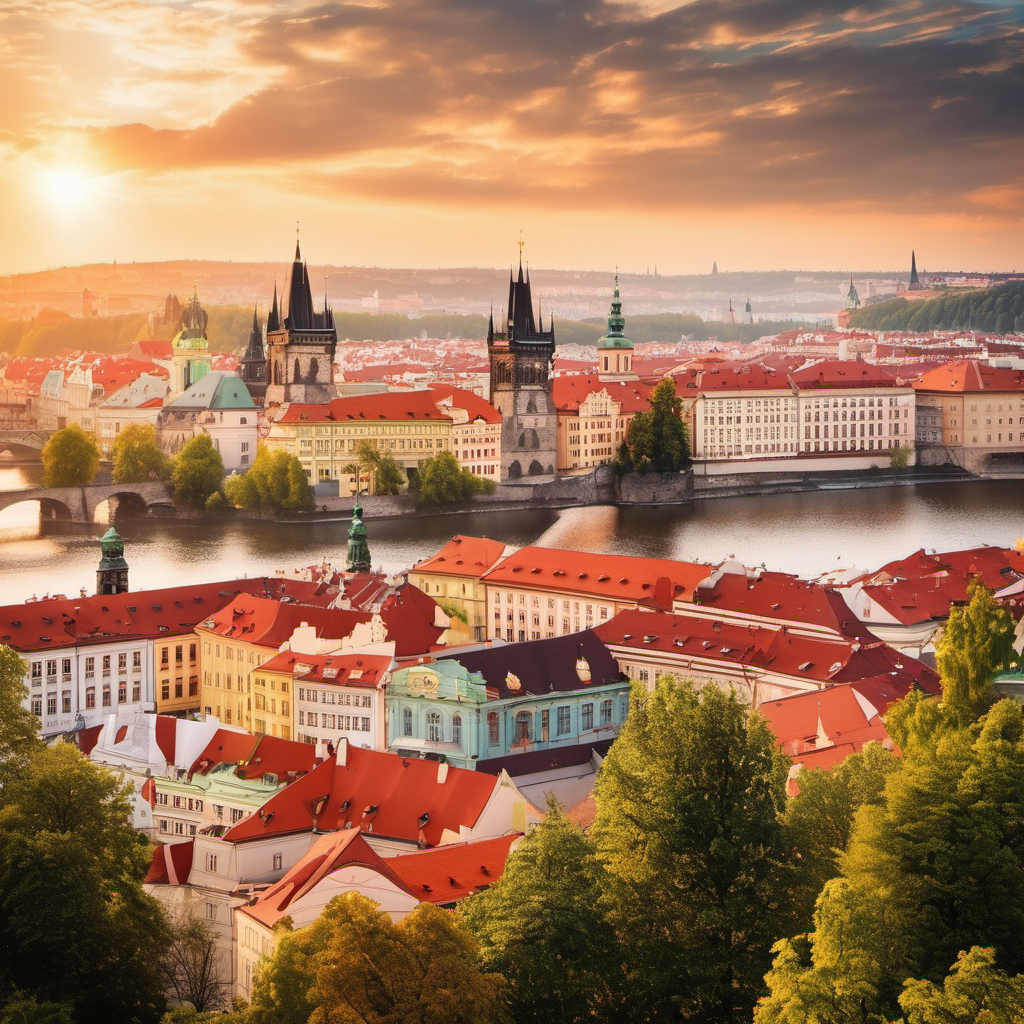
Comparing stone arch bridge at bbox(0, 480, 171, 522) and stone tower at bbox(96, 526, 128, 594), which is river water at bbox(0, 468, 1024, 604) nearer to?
stone arch bridge at bbox(0, 480, 171, 522)

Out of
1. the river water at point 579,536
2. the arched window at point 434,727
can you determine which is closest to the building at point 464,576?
the river water at point 579,536

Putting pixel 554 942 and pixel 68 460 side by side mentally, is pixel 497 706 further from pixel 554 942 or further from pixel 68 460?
pixel 68 460

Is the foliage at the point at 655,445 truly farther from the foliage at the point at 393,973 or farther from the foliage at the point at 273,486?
the foliage at the point at 393,973

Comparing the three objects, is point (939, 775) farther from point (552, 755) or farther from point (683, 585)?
point (683, 585)

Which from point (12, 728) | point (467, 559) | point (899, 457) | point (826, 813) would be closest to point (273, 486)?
point (467, 559)

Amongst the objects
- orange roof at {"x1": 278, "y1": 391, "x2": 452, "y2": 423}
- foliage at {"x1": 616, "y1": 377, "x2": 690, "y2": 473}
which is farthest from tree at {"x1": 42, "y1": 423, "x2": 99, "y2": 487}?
foliage at {"x1": 616, "y1": 377, "x2": 690, "y2": 473}

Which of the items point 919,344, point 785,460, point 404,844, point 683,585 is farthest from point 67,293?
point 404,844
